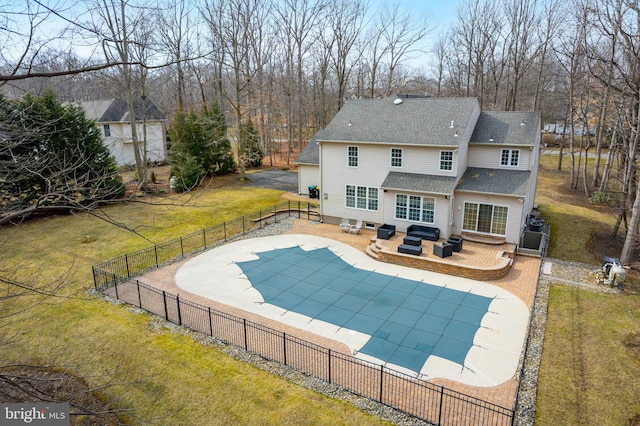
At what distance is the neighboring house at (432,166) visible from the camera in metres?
19.6

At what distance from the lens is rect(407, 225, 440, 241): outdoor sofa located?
65.0 feet

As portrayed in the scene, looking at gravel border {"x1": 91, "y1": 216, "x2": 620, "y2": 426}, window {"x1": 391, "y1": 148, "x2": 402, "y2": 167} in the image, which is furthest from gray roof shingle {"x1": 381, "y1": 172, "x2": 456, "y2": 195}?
gravel border {"x1": 91, "y1": 216, "x2": 620, "y2": 426}

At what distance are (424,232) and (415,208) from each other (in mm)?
1382

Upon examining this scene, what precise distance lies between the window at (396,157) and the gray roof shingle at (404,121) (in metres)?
0.55

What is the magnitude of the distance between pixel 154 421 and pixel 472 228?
16.6 m

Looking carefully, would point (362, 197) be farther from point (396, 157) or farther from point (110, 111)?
point (110, 111)

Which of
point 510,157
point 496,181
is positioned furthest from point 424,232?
point 510,157

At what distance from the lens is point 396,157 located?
21.5m

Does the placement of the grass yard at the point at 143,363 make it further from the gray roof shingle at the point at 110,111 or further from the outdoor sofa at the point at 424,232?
the gray roof shingle at the point at 110,111

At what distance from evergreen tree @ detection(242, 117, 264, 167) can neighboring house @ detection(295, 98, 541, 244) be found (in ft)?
56.7

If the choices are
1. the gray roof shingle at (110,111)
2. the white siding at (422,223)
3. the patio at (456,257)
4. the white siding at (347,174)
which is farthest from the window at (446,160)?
the gray roof shingle at (110,111)

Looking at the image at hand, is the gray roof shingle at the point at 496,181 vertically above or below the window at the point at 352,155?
below

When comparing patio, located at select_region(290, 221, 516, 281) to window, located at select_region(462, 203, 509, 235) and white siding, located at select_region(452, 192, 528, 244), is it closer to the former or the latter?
white siding, located at select_region(452, 192, 528, 244)

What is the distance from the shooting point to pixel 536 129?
20359 mm
